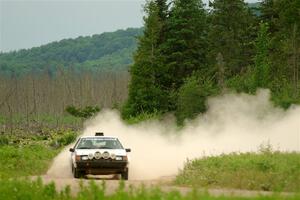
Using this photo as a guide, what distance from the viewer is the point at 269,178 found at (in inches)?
821

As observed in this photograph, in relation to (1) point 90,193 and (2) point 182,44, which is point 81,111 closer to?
(2) point 182,44

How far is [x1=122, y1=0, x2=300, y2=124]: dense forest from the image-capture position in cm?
5794

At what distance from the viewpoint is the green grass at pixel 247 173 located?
66.3ft

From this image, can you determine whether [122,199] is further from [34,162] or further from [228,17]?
[228,17]

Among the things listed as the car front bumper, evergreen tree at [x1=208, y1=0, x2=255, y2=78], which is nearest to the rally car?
the car front bumper

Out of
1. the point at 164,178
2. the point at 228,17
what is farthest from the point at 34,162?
the point at 228,17

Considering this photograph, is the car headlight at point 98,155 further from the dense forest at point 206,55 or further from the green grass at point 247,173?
the dense forest at point 206,55

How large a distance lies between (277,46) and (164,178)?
1742 inches

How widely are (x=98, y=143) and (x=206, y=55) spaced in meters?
41.9

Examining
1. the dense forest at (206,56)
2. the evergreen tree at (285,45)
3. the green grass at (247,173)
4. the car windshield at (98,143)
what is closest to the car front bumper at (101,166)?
the car windshield at (98,143)

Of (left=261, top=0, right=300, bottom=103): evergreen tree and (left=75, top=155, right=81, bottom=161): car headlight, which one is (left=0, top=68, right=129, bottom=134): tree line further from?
(left=75, top=155, right=81, bottom=161): car headlight

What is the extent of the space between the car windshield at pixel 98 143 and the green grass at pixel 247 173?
2.95m

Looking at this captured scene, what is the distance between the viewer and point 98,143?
27469mm

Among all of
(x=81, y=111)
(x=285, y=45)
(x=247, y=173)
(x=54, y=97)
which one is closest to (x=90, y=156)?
(x=247, y=173)
